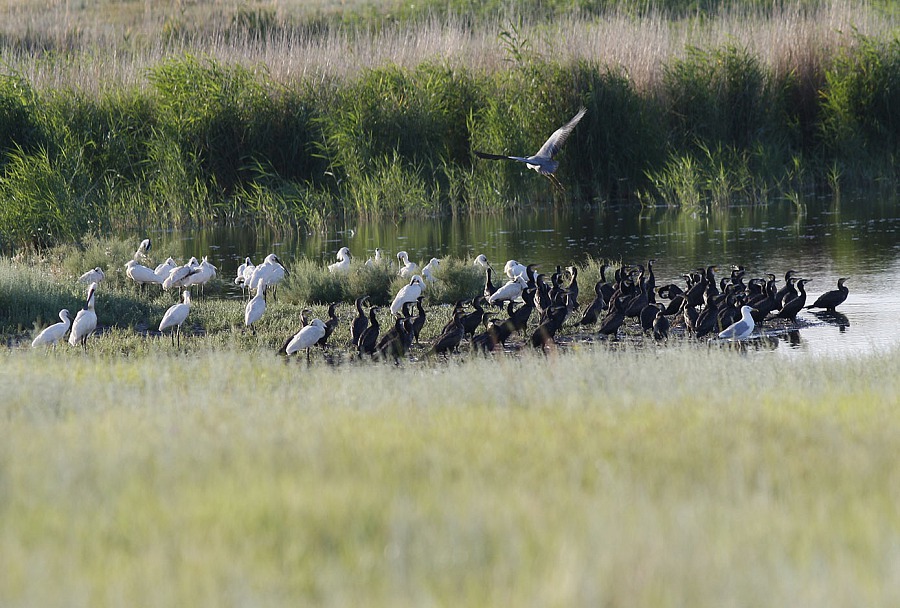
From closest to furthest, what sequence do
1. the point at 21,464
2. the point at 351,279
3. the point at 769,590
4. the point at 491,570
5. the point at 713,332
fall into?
the point at 769,590, the point at 491,570, the point at 21,464, the point at 713,332, the point at 351,279

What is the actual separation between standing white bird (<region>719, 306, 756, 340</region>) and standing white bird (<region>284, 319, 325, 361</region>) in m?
3.70

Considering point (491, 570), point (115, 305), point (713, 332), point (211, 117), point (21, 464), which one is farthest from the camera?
point (211, 117)

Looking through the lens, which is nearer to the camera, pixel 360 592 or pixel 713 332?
pixel 360 592

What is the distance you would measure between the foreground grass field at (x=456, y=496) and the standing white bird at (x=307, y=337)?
13.0 feet

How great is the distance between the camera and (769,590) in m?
3.40

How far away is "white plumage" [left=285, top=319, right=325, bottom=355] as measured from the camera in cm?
1089

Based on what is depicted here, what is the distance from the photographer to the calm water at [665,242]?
15758mm

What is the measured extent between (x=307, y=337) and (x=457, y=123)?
47.1 feet

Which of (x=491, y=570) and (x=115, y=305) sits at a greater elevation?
(x=491, y=570)

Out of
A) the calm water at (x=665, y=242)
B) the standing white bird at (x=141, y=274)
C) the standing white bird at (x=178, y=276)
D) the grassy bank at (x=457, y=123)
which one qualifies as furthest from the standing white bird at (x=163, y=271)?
the grassy bank at (x=457, y=123)

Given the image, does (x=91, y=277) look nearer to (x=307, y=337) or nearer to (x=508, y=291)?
(x=307, y=337)

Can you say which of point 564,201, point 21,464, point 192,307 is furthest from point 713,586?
point 564,201

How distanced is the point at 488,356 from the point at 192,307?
441 cm

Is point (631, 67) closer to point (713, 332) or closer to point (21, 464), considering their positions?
point (713, 332)
